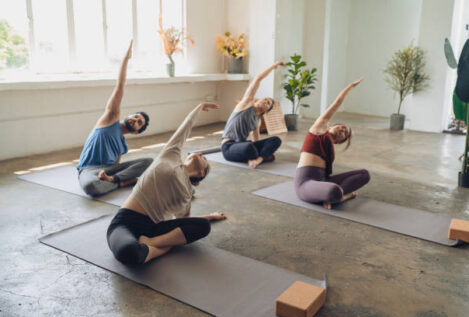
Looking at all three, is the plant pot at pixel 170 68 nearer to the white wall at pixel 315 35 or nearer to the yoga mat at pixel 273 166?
the yoga mat at pixel 273 166

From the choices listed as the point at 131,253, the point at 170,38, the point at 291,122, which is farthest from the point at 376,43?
the point at 131,253

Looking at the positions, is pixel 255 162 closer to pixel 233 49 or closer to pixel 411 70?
pixel 233 49

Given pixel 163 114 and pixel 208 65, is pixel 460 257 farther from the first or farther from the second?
pixel 208 65

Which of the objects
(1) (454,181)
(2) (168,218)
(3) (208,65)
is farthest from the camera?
(3) (208,65)

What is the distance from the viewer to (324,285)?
2.34 m

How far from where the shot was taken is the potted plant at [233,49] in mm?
7559

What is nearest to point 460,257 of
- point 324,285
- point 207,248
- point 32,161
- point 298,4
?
point 324,285

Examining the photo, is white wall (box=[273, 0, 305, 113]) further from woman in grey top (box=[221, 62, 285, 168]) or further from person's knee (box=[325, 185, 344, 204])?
person's knee (box=[325, 185, 344, 204])

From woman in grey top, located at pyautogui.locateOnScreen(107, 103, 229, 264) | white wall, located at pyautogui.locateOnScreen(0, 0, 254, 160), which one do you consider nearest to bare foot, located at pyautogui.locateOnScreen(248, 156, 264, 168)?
woman in grey top, located at pyautogui.locateOnScreen(107, 103, 229, 264)

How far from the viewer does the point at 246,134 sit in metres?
5.01

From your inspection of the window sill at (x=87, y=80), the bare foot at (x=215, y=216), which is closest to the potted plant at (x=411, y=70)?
the window sill at (x=87, y=80)

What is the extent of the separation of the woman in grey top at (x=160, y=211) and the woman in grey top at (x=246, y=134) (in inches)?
87.3

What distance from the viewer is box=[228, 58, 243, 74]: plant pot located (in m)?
7.65

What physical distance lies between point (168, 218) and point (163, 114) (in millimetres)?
4646
